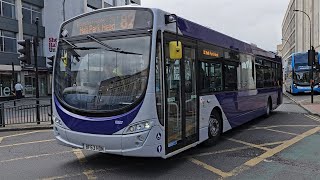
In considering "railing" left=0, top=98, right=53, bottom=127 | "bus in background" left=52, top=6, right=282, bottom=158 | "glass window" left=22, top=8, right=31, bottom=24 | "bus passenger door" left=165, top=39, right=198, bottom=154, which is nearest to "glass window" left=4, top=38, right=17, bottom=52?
"glass window" left=22, top=8, right=31, bottom=24

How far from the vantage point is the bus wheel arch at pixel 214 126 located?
Result: 8484 millimetres

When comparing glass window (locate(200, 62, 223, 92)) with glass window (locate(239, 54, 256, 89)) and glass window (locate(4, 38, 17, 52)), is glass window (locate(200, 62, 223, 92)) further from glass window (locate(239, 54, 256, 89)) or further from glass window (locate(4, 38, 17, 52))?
glass window (locate(4, 38, 17, 52))

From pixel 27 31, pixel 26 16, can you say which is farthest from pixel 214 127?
pixel 26 16

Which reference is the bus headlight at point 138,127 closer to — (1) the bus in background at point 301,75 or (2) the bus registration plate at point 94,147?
(2) the bus registration plate at point 94,147

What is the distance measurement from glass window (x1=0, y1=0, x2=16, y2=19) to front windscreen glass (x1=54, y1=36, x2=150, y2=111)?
29923 mm

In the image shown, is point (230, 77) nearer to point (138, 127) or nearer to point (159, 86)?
point (159, 86)

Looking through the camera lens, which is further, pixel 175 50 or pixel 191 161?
pixel 191 161

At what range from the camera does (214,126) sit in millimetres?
8719

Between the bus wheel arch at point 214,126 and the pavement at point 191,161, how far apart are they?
236 mm

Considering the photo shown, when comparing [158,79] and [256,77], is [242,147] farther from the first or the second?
[256,77]

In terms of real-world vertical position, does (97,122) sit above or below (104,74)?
below

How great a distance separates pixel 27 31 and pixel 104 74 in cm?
3311

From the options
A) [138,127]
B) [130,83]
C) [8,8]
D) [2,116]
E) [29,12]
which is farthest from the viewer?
[29,12]

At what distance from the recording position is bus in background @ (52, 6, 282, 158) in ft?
19.6
